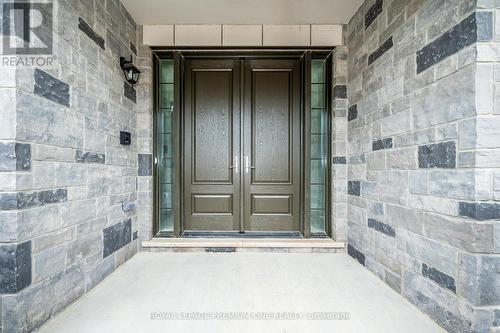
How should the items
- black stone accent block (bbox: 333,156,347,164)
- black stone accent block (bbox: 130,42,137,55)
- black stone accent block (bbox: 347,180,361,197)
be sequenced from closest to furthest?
black stone accent block (bbox: 347,180,361,197)
black stone accent block (bbox: 130,42,137,55)
black stone accent block (bbox: 333,156,347,164)

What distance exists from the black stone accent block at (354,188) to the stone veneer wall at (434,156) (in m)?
0.11

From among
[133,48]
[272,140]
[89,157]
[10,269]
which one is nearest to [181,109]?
[133,48]

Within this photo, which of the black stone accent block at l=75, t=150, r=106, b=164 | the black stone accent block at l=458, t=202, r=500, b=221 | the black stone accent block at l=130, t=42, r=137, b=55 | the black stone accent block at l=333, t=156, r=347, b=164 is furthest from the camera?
the black stone accent block at l=333, t=156, r=347, b=164

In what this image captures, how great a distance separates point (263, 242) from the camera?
2479 mm

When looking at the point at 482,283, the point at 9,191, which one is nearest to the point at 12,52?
the point at 9,191

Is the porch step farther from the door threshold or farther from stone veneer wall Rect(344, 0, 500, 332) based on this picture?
stone veneer wall Rect(344, 0, 500, 332)

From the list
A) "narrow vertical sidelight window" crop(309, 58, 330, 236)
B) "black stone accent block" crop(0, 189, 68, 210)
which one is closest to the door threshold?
"narrow vertical sidelight window" crop(309, 58, 330, 236)

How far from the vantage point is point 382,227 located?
6.20ft

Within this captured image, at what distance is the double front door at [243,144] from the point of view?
271cm

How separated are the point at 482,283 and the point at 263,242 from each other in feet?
5.36

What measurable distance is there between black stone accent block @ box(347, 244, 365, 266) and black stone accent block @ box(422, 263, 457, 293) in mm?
730

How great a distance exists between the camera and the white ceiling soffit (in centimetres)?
221

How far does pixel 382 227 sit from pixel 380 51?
1.33 m

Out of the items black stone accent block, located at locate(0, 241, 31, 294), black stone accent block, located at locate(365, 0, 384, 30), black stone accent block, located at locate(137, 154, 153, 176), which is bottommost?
black stone accent block, located at locate(0, 241, 31, 294)
